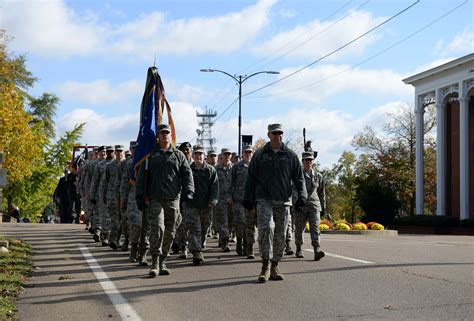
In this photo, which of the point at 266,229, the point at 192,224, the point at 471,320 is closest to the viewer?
the point at 471,320

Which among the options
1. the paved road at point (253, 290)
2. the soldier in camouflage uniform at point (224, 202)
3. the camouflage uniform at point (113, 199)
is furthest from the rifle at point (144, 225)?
the camouflage uniform at point (113, 199)

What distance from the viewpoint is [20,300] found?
9641mm

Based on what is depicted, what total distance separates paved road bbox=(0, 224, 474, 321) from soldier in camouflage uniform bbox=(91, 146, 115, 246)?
2.97 m

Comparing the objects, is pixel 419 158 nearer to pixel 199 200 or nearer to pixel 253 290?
pixel 199 200

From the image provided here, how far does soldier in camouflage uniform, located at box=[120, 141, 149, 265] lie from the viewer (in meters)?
14.2

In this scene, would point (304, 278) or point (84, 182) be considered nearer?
point (304, 278)

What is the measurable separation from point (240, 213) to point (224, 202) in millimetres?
1285

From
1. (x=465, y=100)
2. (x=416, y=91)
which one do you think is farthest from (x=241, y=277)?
(x=416, y=91)

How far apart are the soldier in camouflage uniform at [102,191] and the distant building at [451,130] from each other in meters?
30.6

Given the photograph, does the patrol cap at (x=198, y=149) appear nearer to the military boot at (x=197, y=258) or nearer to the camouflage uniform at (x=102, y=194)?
the military boot at (x=197, y=258)

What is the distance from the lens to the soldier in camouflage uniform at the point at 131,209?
14156 millimetres

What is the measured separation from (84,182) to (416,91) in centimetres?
3496

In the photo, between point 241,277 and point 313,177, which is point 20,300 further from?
point 313,177

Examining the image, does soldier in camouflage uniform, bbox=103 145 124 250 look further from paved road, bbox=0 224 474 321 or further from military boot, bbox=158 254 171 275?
military boot, bbox=158 254 171 275
